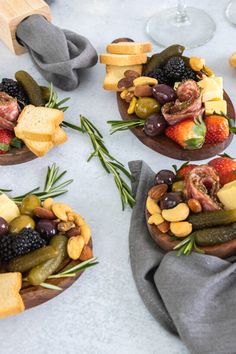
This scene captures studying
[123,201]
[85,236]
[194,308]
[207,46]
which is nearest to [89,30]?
[207,46]

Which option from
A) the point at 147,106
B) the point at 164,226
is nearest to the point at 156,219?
the point at 164,226

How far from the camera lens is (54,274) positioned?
4.24 ft

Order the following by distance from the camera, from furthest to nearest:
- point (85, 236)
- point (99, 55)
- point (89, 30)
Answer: point (89, 30)
point (99, 55)
point (85, 236)

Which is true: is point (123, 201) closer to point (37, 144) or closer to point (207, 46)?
point (37, 144)

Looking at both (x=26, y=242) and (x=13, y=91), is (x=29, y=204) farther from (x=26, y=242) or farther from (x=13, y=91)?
(x=13, y=91)

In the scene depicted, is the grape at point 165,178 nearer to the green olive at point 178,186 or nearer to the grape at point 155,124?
the green olive at point 178,186

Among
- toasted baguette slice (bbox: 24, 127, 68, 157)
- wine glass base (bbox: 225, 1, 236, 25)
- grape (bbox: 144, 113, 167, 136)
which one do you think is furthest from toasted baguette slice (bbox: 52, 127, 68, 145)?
wine glass base (bbox: 225, 1, 236, 25)

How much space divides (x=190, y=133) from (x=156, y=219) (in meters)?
0.27

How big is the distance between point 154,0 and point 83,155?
706mm

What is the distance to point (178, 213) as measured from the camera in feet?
4.22

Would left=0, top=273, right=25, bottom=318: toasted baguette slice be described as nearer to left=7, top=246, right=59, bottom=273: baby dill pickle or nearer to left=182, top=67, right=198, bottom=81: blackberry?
left=7, top=246, right=59, bottom=273: baby dill pickle

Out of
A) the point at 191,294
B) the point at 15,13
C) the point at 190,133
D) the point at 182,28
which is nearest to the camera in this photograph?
the point at 191,294

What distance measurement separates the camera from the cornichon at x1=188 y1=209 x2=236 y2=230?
4.17ft

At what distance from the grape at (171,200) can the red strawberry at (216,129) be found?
0.82ft
